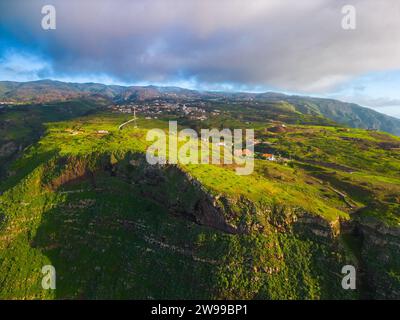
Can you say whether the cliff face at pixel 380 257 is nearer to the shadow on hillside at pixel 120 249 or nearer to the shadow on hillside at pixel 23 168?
the shadow on hillside at pixel 120 249

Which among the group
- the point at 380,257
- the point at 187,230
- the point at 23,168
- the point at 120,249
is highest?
the point at 23,168

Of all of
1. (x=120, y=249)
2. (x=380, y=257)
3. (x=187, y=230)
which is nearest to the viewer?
(x=380, y=257)

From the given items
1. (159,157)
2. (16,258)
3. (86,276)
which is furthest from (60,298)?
(159,157)

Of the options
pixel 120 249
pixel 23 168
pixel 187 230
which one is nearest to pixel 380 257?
pixel 187 230

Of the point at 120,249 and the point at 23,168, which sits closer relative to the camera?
the point at 120,249

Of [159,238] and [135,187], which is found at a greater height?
[135,187]

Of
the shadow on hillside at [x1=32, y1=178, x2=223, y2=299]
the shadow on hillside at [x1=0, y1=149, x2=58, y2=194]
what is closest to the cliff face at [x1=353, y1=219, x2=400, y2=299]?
the shadow on hillside at [x1=32, y1=178, x2=223, y2=299]

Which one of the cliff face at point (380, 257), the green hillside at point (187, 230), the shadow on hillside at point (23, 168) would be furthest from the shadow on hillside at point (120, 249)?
the cliff face at point (380, 257)

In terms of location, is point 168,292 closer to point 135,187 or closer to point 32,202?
point 135,187

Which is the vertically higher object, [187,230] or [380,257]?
[187,230]

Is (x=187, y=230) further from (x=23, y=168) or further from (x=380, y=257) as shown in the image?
(x=23, y=168)

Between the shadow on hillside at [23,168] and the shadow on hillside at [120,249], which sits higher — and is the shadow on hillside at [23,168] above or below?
above
